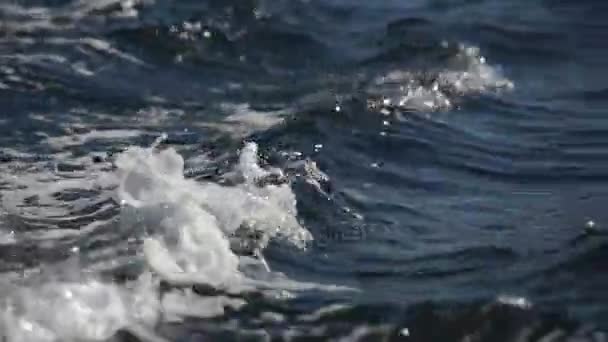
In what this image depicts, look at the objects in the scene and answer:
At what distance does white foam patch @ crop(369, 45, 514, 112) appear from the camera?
27.0ft

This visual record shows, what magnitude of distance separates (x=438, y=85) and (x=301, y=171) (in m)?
2.41

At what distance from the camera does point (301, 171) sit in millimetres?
6598

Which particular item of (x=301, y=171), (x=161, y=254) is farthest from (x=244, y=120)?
(x=161, y=254)

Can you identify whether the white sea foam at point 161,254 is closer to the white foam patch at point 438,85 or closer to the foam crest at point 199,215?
the foam crest at point 199,215

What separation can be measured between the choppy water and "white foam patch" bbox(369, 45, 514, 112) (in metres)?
0.03

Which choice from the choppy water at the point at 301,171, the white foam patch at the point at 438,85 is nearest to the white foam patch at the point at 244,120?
the choppy water at the point at 301,171

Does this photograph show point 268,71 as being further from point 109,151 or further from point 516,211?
point 516,211

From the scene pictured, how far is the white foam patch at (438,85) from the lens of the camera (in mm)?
8234

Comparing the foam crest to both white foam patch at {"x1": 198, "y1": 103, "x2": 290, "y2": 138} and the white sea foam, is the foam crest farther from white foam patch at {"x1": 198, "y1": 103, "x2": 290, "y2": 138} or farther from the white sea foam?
white foam patch at {"x1": 198, "y1": 103, "x2": 290, "y2": 138}

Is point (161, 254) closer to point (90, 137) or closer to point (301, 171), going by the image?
point (301, 171)

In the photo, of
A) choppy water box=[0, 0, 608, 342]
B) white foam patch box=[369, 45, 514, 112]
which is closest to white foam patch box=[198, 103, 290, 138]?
choppy water box=[0, 0, 608, 342]

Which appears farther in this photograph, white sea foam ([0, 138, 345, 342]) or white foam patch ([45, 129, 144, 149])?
white foam patch ([45, 129, 144, 149])

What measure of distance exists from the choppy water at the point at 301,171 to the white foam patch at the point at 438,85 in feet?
0.08

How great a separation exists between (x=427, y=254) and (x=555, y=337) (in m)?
1.18
